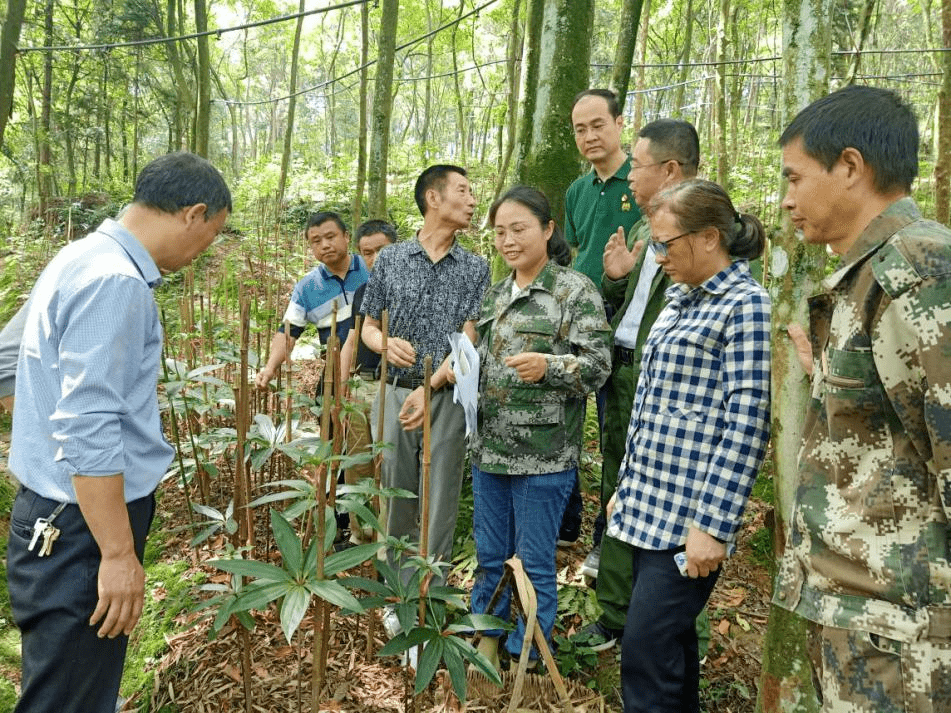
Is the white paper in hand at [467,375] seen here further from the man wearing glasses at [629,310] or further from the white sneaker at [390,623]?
the white sneaker at [390,623]

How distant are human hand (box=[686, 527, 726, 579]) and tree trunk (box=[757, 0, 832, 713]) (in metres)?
0.19

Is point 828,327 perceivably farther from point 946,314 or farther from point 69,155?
point 69,155

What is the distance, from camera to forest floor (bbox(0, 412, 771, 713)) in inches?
90.7

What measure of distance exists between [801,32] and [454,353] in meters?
1.43

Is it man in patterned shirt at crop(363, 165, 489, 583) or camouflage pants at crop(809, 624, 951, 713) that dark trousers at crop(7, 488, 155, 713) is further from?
camouflage pants at crop(809, 624, 951, 713)

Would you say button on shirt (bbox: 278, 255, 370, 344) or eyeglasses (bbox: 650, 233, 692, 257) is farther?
button on shirt (bbox: 278, 255, 370, 344)

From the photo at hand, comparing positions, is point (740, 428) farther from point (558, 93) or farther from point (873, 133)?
point (558, 93)

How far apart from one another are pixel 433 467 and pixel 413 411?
285 mm

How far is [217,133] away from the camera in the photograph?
28641mm

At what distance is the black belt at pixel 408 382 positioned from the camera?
115 inches

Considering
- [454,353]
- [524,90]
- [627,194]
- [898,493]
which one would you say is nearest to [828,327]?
[898,493]

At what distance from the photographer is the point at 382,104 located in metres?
7.17

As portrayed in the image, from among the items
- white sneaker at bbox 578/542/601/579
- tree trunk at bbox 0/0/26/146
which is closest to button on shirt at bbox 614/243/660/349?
white sneaker at bbox 578/542/601/579

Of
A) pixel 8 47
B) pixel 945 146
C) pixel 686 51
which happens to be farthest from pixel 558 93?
pixel 686 51
